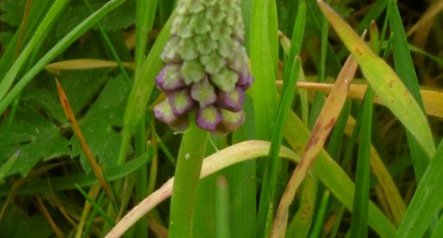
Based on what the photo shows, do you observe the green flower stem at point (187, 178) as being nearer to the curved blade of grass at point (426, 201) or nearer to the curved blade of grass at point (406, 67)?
the curved blade of grass at point (426, 201)

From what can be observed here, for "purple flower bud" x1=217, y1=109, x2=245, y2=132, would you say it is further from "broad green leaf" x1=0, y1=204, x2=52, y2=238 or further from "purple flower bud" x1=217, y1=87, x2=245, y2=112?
"broad green leaf" x1=0, y1=204, x2=52, y2=238

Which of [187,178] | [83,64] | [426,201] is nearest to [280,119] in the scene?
[426,201]

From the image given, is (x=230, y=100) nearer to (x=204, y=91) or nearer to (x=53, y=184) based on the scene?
(x=204, y=91)

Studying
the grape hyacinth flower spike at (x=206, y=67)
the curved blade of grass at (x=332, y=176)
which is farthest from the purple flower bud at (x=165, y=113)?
the curved blade of grass at (x=332, y=176)

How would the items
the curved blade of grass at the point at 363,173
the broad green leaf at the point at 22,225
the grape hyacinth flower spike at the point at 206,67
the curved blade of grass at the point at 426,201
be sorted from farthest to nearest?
the broad green leaf at the point at 22,225
the curved blade of grass at the point at 363,173
the curved blade of grass at the point at 426,201
the grape hyacinth flower spike at the point at 206,67

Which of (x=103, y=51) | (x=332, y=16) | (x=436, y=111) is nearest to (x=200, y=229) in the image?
(x=332, y=16)

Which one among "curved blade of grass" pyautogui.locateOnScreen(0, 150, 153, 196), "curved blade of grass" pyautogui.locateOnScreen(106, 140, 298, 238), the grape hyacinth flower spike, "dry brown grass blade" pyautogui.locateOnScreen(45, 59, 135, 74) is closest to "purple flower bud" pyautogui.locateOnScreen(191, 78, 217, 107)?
the grape hyacinth flower spike
